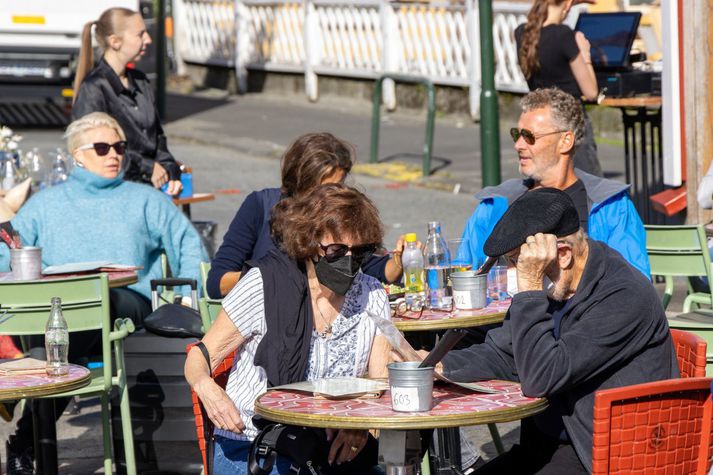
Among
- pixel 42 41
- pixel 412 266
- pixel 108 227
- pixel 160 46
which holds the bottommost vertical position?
pixel 412 266

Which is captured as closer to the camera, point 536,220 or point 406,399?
point 406,399

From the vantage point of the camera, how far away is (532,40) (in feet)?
29.4

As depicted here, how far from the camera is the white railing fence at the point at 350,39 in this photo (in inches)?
708

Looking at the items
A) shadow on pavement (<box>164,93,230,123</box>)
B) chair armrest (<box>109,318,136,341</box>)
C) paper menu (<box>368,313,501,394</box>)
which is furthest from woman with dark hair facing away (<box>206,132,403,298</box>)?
shadow on pavement (<box>164,93,230,123</box>)

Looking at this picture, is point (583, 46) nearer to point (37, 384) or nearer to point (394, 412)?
point (37, 384)

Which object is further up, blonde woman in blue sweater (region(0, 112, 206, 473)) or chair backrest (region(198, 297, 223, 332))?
blonde woman in blue sweater (region(0, 112, 206, 473))

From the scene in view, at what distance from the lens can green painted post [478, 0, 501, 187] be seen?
10664 millimetres

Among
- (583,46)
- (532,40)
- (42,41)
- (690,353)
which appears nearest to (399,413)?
(690,353)

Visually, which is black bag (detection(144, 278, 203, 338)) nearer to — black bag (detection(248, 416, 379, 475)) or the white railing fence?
black bag (detection(248, 416, 379, 475))

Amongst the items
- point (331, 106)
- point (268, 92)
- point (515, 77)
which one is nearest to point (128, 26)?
point (515, 77)

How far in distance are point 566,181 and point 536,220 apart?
6.21 ft

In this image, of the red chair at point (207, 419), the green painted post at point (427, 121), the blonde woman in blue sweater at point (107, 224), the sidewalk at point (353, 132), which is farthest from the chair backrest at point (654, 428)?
the green painted post at point (427, 121)

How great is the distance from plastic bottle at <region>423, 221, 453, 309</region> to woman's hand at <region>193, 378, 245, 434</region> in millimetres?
1361

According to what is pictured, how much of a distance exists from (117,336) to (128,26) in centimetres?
321
